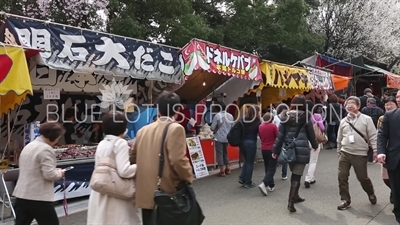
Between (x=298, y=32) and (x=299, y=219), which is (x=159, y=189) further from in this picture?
(x=298, y=32)

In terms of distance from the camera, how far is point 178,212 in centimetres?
330

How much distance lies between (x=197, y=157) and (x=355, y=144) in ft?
12.7

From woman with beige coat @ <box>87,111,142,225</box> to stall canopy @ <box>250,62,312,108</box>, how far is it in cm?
728

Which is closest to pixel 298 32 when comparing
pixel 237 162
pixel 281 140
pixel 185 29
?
pixel 185 29

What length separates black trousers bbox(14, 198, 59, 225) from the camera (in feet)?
12.8

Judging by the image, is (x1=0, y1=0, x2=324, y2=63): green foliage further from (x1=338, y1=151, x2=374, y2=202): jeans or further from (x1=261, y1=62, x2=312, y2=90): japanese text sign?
(x1=338, y1=151, x2=374, y2=202): jeans

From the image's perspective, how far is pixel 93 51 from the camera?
675 centimetres

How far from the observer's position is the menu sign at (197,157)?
8570 mm

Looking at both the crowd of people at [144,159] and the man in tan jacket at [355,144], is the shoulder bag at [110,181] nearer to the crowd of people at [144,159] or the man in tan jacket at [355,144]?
the crowd of people at [144,159]

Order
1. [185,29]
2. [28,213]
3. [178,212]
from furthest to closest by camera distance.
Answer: [185,29] < [28,213] < [178,212]

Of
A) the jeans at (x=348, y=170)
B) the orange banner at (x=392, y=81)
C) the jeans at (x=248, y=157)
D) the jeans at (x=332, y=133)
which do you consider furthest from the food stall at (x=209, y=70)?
the orange banner at (x=392, y=81)

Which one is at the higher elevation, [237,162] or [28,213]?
[28,213]

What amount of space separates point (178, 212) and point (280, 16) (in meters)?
17.3

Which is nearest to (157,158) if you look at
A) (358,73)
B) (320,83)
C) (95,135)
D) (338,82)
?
(95,135)
